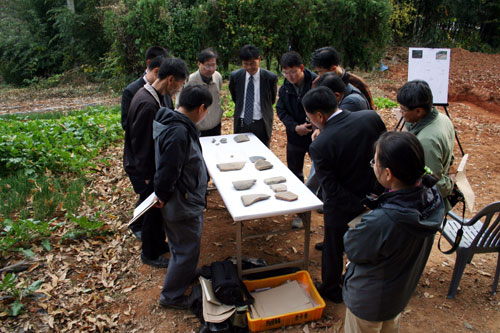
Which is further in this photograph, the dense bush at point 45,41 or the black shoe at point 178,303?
Answer: the dense bush at point 45,41

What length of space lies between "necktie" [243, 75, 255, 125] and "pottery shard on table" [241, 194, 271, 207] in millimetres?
1929

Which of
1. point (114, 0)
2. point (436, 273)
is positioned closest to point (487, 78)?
point (436, 273)

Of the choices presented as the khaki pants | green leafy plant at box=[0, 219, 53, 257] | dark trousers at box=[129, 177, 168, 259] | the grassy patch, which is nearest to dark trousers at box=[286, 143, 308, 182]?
dark trousers at box=[129, 177, 168, 259]

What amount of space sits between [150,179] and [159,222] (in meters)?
0.50

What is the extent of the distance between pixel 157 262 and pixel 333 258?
6.22ft

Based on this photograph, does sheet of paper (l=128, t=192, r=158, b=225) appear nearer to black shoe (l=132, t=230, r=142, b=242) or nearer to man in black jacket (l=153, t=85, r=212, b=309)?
man in black jacket (l=153, t=85, r=212, b=309)

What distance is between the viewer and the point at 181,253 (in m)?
3.18

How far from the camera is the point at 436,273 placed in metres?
3.64

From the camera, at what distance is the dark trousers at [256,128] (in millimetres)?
4998

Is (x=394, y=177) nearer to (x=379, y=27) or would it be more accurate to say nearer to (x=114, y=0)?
(x=379, y=27)

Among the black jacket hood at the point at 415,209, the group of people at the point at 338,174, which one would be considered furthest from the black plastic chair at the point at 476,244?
the black jacket hood at the point at 415,209

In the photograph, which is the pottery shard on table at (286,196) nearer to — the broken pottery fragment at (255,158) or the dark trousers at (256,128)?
the broken pottery fragment at (255,158)

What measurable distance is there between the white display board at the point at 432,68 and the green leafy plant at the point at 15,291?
5.20 m

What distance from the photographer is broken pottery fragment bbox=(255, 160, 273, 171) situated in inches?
154
